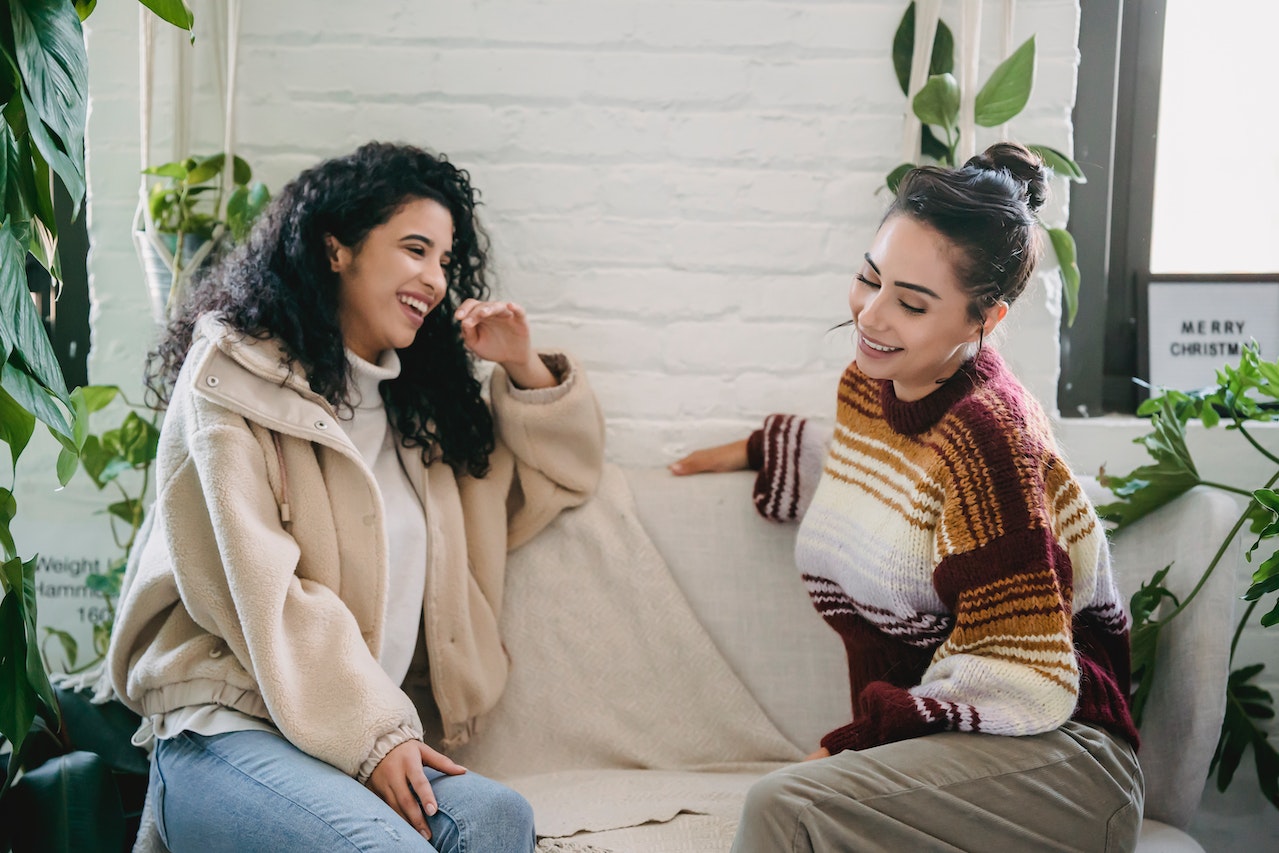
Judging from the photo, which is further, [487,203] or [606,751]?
[487,203]

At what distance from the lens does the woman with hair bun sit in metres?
1.14

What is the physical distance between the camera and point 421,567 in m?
1.54

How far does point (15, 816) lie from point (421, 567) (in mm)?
590

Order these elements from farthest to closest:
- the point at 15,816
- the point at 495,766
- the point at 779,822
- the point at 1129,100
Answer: the point at 1129,100
the point at 495,766
the point at 15,816
the point at 779,822

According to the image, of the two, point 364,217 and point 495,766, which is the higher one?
point 364,217

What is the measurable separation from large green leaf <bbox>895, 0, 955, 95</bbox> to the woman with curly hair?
766 millimetres

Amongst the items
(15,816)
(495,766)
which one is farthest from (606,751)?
(15,816)

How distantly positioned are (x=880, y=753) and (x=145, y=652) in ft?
3.06

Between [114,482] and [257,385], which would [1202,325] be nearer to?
[257,385]

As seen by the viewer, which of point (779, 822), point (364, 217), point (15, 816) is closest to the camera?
point (779, 822)

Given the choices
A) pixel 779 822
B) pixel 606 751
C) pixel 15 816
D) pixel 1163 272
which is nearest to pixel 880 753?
pixel 779 822

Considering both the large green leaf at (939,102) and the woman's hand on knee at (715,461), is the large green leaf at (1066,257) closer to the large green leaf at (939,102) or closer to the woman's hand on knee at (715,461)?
the large green leaf at (939,102)

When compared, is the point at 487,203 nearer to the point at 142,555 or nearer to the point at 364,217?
the point at 364,217

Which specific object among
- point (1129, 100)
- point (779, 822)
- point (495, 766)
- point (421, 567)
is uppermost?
point (1129, 100)
